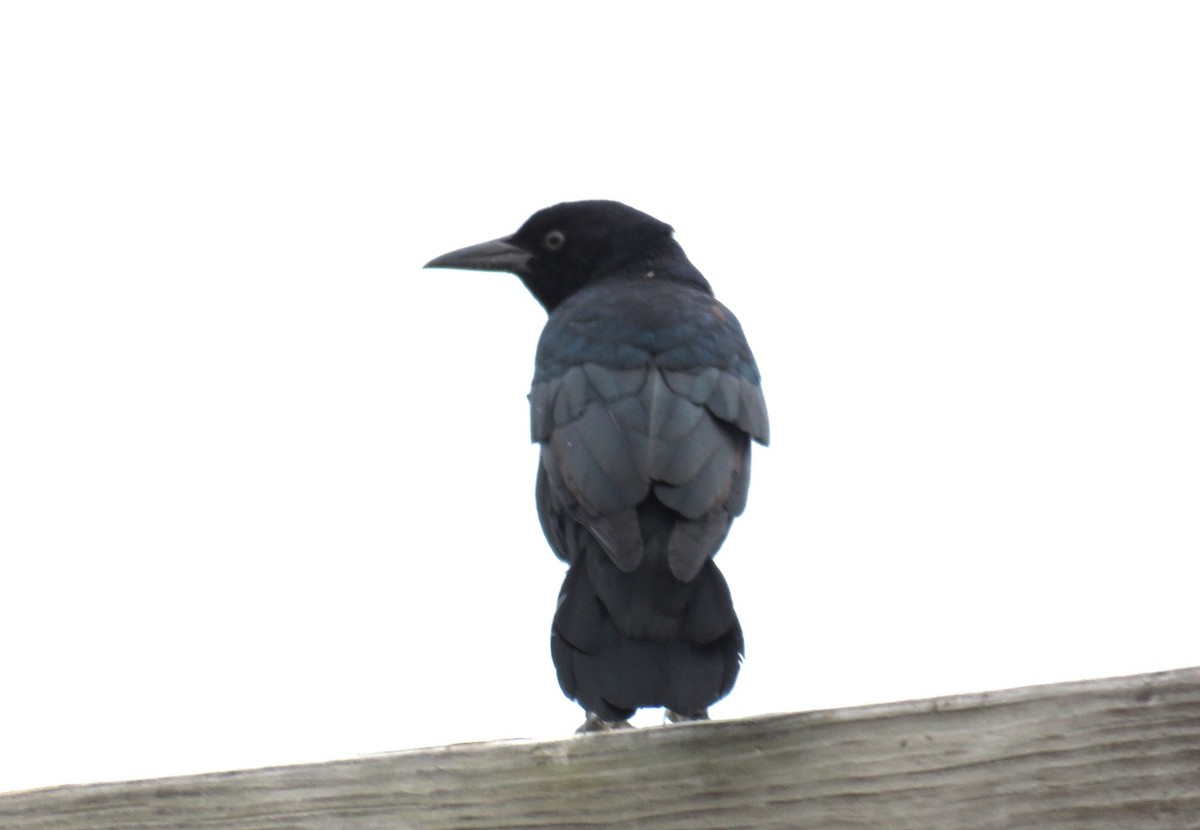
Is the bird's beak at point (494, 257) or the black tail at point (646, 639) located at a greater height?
the bird's beak at point (494, 257)

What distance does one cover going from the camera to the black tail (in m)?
3.19

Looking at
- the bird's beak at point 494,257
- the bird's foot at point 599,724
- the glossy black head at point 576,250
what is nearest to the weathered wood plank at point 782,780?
the bird's foot at point 599,724

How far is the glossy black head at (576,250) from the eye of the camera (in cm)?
575

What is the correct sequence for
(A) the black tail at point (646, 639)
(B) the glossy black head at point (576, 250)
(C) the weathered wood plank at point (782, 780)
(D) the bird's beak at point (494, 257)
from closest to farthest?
(C) the weathered wood plank at point (782, 780) < (A) the black tail at point (646, 639) < (B) the glossy black head at point (576, 250) < (D) the bird's beak at point (494, 257)

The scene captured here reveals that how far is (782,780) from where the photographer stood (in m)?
2.06

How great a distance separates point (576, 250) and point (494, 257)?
12.7 inches

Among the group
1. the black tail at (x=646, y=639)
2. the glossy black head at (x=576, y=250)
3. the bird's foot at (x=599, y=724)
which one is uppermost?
the glossy black head at (x=576, y=250)

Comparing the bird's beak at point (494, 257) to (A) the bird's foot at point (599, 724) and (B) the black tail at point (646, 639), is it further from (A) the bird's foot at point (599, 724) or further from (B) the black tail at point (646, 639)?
(A) the bird's foot at point (599, 724)

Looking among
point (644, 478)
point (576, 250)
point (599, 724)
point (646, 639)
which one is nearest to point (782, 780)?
point (646, 639)

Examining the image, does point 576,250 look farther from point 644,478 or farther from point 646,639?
point 646,639

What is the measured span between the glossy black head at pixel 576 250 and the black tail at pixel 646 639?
2.26 m

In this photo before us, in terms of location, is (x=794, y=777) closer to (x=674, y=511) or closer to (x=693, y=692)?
(x=693, y=692)

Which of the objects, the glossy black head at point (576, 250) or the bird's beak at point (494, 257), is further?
the bird's beak at point (494, 257)

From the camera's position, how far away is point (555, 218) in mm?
5852
